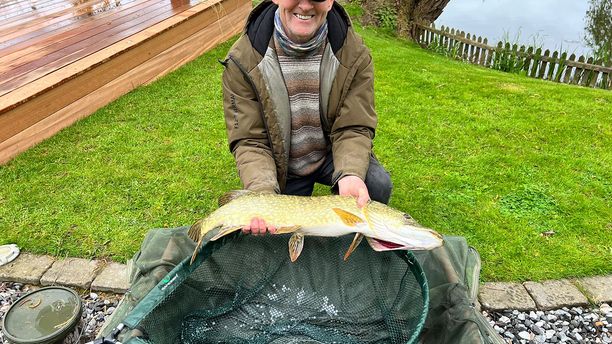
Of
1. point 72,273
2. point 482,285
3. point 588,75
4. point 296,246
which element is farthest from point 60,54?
point 588,75

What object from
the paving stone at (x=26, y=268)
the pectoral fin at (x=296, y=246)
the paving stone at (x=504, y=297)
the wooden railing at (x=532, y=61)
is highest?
the wooden railing at (x=532, y=61)

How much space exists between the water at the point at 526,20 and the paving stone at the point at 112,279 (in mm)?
10777

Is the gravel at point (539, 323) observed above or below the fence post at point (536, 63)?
below

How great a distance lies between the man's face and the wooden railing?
6.72 metres

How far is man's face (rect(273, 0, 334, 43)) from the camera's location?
209 centimetres

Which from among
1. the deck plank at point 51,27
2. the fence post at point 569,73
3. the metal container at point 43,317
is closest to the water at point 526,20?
the fence post at point 569,73

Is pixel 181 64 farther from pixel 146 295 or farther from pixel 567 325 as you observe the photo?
pixel 567 325

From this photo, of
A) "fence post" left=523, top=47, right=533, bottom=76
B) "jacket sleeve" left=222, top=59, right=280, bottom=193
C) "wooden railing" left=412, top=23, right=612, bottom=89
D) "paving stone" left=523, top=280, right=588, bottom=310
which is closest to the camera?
"jacket sleeve" left=222, top=59, right=280, bottom=193

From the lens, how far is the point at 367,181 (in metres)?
2.46

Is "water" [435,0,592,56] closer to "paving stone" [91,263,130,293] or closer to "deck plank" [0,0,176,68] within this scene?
"deck plank" [0,0,176,68]

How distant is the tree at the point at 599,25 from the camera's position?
11.1 m

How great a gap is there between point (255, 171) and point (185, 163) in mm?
1672

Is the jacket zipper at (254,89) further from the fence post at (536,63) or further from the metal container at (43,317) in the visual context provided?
the fence post at (536,63)

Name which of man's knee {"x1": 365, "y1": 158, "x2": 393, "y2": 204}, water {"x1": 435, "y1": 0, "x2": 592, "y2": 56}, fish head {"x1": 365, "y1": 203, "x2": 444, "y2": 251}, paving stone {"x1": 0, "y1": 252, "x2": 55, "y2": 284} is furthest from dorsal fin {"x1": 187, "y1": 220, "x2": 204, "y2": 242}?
water {"x1": 435, "y1": 0, "x2": 592, "y2": 56}
